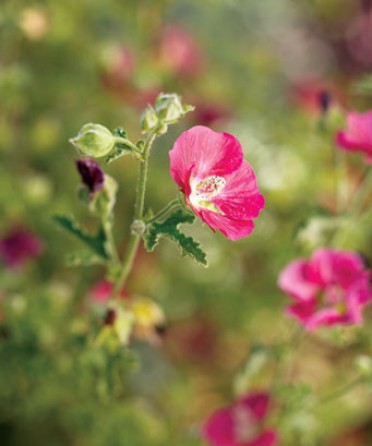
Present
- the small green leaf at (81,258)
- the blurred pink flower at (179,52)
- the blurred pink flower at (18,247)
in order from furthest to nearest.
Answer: the blurred pink flower at (179,52) → the blurred pink flower at (18,247) → the small green leaf at (81,258)

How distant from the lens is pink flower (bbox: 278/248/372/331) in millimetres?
1256

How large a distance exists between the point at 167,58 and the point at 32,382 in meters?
1.28

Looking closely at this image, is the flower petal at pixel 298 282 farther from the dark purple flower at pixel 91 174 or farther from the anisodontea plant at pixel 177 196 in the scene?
the dark purple flower at pixel 91 174

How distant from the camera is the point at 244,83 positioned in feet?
9.25

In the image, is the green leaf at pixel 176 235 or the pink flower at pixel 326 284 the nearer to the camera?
the green leaf at pixel 176 235

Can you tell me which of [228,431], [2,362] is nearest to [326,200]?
[228,431]

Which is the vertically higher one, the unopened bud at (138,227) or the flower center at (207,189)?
the flower center at (207,189)

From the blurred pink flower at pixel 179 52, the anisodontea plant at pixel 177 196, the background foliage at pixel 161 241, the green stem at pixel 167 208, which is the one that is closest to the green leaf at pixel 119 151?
the anisodontea plant at pixel 177 196

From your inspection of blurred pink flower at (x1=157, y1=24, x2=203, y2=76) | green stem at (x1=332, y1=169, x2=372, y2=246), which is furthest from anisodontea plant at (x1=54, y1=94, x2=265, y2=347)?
blurred pink flower at (x1=157, y1=24, x2=203, y2=76)

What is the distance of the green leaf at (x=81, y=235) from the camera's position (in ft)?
3.95

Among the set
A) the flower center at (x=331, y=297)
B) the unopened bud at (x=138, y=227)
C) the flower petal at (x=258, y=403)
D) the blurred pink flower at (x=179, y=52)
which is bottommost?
the flower petal at (x=258, y=403)

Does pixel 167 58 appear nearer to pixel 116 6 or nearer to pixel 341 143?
pixel 116 6

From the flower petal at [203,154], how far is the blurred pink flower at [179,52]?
49.6 inches

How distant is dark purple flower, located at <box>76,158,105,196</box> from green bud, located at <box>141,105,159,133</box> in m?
0.19
